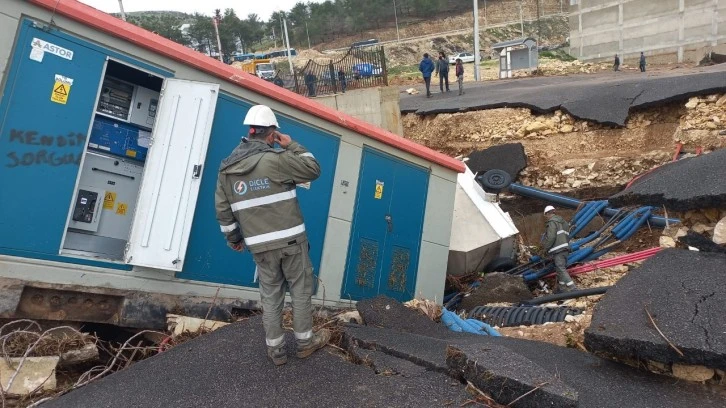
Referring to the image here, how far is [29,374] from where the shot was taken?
354cm

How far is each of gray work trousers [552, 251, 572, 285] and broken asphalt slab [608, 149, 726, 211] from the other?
1.55 m

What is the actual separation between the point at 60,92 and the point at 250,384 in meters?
2.39

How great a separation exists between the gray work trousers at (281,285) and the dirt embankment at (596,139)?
893cm

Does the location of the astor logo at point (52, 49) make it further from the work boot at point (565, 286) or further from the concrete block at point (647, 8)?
the concrete block at point (647, 8)

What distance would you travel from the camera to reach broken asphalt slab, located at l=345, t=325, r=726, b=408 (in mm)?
2918

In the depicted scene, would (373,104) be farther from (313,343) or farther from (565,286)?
(313,343)

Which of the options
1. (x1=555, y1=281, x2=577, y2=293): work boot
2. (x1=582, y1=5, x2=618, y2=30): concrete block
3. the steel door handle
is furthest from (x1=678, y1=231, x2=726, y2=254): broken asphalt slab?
→ (x1=582, y1=5, x2=618, y2=30): concrete block

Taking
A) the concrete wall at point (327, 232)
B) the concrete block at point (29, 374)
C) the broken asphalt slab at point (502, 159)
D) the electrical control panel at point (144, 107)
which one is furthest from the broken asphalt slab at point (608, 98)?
the concrete block at point (29, 374)

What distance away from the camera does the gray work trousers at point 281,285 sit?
3484 millimetres

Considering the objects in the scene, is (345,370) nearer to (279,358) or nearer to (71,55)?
(279,358)

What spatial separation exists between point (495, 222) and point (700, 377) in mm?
5039

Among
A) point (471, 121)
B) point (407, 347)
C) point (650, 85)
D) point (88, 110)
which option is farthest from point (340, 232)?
point (650, 85)

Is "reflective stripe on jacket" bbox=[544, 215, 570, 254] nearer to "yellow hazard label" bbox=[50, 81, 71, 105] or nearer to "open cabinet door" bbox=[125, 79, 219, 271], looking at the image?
"open cabinet door" bbox=[125, 79, 219, 271]

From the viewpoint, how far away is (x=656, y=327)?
10.7 feet
